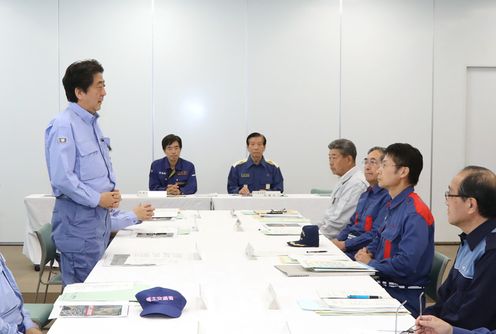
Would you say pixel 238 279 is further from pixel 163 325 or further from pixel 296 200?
pixel 296 200

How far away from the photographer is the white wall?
7363 millimetres

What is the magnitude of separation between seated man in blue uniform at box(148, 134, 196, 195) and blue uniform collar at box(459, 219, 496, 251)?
4377 millimetres

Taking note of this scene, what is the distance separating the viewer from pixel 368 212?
3.85 m

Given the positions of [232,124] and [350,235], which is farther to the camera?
[232,124]

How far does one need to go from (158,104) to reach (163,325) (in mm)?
5855

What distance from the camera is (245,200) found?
18.9ft

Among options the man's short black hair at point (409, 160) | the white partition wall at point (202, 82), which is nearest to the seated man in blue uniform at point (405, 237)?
the man's short black hair at point (409, 160)

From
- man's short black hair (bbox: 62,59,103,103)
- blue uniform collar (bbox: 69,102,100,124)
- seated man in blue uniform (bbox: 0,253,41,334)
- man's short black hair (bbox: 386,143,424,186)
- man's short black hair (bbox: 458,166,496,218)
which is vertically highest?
A: man's short black hair (bbox: 62,59,103,103)

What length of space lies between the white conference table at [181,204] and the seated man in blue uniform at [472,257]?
342 centimetres

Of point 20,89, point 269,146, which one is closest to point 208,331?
point 269,146

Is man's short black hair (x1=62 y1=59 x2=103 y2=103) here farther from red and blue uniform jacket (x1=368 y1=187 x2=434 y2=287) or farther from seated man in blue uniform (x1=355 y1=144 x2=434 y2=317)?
red and blue uniform jacket (x1=368 y1=187 x2=434 y2=287)

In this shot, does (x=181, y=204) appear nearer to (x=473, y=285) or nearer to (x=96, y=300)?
(x=96, y=300)

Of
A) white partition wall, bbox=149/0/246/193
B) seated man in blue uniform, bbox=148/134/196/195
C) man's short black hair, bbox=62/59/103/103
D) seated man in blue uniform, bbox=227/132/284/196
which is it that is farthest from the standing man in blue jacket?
white partition wall, bbox=149/0/246/193

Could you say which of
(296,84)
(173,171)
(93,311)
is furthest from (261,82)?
(93,311)
